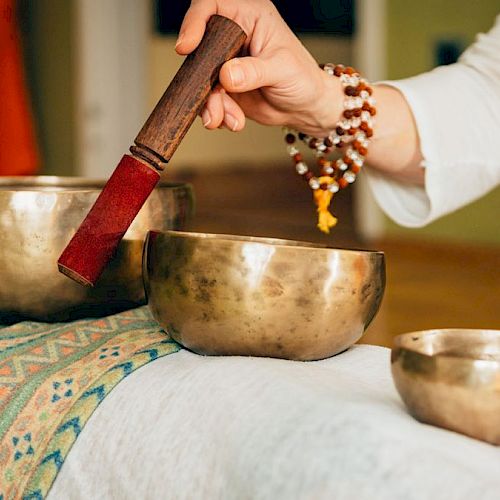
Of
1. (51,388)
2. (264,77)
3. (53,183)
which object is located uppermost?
(264,77)

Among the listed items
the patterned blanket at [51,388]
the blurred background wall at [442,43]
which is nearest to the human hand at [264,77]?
the patterned blanket at [51,388]

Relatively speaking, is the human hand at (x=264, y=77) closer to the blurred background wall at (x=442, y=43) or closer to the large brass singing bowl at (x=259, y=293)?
the large brass singing bowl at (x=259, y=293)

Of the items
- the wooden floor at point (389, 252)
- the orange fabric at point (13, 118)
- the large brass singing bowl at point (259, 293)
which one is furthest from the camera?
the orange fabric at point (13, 118)

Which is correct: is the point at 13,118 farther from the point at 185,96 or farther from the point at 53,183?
the point at 185,96

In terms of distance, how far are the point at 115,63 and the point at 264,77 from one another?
11.4 ft

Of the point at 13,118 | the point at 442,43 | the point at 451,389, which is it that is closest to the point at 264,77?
the point at 451,389

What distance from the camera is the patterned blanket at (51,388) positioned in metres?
0.61

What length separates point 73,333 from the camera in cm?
75

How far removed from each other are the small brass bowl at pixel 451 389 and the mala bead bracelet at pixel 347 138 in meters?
0.40

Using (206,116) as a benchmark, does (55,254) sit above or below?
below

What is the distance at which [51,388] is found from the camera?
0.65 meters

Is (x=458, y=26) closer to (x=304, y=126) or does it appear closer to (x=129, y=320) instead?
(x=304, y=126)

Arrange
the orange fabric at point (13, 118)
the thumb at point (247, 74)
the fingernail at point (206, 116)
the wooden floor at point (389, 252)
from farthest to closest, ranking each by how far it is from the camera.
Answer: the orange fabric at point (13, 118), the wooden floor at point (389, 252), the fingernail at point (206, 116), the thumb at point (247, 74)

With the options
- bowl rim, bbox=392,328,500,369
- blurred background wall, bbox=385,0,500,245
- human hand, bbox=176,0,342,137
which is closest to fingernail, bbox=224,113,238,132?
human hand, bbox=176,0,342,137
